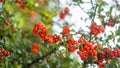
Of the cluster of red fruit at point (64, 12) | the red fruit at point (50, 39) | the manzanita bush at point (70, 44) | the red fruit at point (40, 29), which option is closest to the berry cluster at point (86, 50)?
the manzanita bush at point (70, 44)

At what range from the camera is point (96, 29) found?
3.56m

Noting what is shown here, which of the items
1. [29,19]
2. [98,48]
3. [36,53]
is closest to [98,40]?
[98,48]

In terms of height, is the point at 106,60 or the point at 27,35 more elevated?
the point at 27,35

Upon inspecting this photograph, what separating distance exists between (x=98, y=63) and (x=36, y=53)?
3.04 ft

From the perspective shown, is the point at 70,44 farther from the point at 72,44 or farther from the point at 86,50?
the point at 86,50

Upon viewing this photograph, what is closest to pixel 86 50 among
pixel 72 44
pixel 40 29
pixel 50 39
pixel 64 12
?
pixel 72 44

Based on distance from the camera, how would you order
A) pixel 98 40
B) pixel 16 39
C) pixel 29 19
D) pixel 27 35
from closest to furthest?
pixel 98 40
pixel 16 39
pixel 27 35
pixel 29 19

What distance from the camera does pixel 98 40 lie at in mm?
3479

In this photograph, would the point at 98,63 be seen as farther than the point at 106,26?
No

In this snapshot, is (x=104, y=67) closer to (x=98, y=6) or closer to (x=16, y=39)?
(x=98, y=6)

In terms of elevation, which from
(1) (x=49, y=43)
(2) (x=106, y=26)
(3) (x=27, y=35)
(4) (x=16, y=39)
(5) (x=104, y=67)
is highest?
(3) (x=27, y=35)

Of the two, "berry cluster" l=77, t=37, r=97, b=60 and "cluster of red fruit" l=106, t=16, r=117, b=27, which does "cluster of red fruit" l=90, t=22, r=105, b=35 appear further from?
"berry cluster" l=77, t=37, r=97, b=60

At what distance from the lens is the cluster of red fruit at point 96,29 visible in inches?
139

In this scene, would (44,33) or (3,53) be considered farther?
(44,33)
